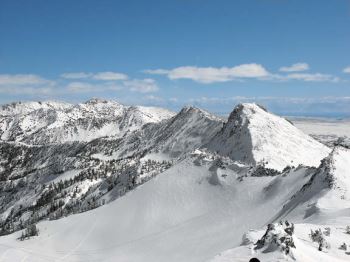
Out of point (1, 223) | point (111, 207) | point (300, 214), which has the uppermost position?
point (300, 214)

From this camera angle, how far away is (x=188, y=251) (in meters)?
56.1

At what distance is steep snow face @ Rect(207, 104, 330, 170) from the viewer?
113125 millimetres

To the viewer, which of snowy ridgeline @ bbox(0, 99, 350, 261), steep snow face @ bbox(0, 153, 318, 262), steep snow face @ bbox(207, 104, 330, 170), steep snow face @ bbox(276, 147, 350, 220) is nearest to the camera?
snowy ridgeline @ bbox(0, 99, 350, 261)

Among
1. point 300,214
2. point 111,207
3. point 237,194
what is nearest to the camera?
point 300,214

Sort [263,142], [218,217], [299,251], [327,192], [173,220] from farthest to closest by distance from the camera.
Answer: [263,142], [173,220], [218,217], [327,192], [299,251]

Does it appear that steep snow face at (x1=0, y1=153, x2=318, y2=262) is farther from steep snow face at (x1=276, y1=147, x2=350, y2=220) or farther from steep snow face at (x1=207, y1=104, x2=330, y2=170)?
steep snow face at (x1=207, y1=104, x2=330, y2=170)

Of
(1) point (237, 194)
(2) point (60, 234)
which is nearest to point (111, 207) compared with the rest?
(2) point (60, 234)

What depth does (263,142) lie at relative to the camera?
11925 cm

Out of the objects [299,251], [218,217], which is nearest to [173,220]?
[218,217]

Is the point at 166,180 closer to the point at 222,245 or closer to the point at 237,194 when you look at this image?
the point at 237,194

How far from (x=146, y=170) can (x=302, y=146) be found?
4472cm

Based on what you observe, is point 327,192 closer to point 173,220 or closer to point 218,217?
point 218,217

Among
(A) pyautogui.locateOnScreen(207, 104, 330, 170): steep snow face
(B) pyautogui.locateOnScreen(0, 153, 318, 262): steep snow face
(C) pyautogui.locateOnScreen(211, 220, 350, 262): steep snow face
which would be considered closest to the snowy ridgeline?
(C) pyautogui.locateOnScreen(211, 220, 350, 262): steep snow face

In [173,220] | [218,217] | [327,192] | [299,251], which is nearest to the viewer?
[299,251]
